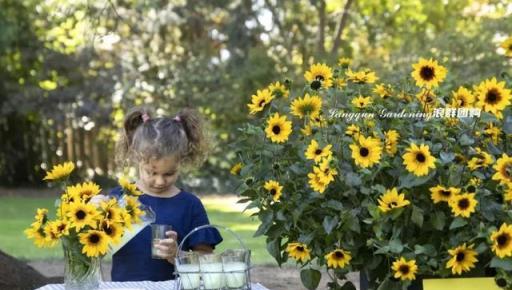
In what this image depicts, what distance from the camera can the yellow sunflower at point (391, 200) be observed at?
2773mm

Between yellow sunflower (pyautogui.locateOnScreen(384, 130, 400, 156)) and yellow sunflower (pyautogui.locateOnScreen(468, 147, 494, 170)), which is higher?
yellow sunflower (pyautogui.locateOnScreen(384, 130, 400, 156))

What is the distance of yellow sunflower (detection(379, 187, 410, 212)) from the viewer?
2.77 m

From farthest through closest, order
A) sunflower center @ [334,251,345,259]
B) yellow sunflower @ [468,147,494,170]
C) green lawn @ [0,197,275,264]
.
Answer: green lawn @ [0,197,275,264] < sunflower center @ [334,251,345,259] < yellow sunflower @ [468,147,494,170]

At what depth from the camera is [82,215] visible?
2668mm

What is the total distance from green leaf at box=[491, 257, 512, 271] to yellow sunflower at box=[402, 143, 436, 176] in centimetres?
31

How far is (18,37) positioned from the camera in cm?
1823

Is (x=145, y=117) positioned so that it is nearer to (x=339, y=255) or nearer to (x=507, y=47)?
(x=339, y=255)

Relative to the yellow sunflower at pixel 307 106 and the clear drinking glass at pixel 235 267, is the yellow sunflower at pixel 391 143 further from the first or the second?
the clear drinking glass at pixel 235 267

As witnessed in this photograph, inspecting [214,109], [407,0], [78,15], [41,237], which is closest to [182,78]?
[214,109]

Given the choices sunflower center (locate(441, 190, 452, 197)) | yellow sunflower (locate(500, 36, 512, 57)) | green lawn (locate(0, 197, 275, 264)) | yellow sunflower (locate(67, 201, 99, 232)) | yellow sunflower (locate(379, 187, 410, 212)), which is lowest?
green lawn (locate(0, 197, 275, 264))

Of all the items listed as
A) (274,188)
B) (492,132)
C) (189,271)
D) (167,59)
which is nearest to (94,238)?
(189,271)

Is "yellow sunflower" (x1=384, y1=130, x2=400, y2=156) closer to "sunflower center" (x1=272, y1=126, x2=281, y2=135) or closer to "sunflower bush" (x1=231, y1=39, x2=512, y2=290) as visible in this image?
"sunflower bush" (x1=231, y1=39, x2=512, y2=290)

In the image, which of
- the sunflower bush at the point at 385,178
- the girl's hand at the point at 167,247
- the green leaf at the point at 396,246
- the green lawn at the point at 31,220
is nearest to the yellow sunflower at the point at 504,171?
the sunflower bush at the point at 385,178

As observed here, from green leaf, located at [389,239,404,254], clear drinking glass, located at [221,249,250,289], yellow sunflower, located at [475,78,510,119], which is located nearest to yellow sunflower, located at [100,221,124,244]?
clear drinking glass, located at [221,249,250,289]
